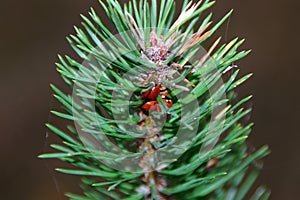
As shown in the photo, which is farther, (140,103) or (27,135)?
(27,135)

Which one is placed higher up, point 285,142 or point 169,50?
point 169,50

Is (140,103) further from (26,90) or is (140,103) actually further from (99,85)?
(26,90)

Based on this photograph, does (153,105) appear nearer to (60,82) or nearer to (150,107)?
(150,107)

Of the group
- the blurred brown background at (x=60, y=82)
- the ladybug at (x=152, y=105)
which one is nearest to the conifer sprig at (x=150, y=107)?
the ladybug at (x=152, y=105)

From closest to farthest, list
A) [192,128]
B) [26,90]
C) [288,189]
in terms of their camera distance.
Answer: [192,128]
[288,189]
[26,90]

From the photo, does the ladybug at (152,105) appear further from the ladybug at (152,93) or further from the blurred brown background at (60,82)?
the blurred brown background at (60,82)

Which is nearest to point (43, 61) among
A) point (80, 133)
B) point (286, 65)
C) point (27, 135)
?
point (27, 135)
